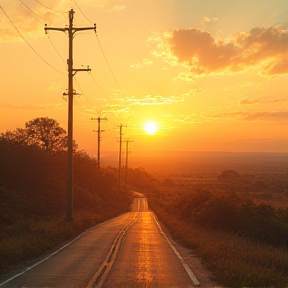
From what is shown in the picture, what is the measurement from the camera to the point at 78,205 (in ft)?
173

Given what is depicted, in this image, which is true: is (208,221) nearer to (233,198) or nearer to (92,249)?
(233,198)

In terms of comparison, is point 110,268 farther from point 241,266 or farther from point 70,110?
point 70,110

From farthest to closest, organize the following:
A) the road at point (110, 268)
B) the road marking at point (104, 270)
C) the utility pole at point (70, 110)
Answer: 1. the utility pole at point (70, 110)
2. the road at point (110, 268)
3. the road marking at point (104, 270)

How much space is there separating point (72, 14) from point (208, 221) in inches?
785

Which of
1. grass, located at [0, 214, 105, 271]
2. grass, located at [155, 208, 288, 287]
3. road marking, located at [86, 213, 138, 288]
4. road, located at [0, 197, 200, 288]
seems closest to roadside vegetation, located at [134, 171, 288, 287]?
grass, located at [155, 208, 288, 287]

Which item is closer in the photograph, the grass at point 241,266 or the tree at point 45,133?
the grass at point 241,266

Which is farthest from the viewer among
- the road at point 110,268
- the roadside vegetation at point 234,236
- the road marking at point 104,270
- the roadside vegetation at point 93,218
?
the roadside vegetation at point 93,218

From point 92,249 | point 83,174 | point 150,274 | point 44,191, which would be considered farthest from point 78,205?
point 150,274

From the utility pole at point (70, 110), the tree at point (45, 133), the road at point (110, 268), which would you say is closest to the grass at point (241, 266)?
the road at point (110, 268)

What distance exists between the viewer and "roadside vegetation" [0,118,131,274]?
20.7m

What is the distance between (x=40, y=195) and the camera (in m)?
45.2

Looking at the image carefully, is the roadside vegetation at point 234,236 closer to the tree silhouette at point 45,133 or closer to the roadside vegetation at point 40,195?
the roadside vegetation at point 40,195

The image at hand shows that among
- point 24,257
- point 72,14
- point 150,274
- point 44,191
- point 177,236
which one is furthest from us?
point 44,191

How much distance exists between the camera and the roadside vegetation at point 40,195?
2068 cm
